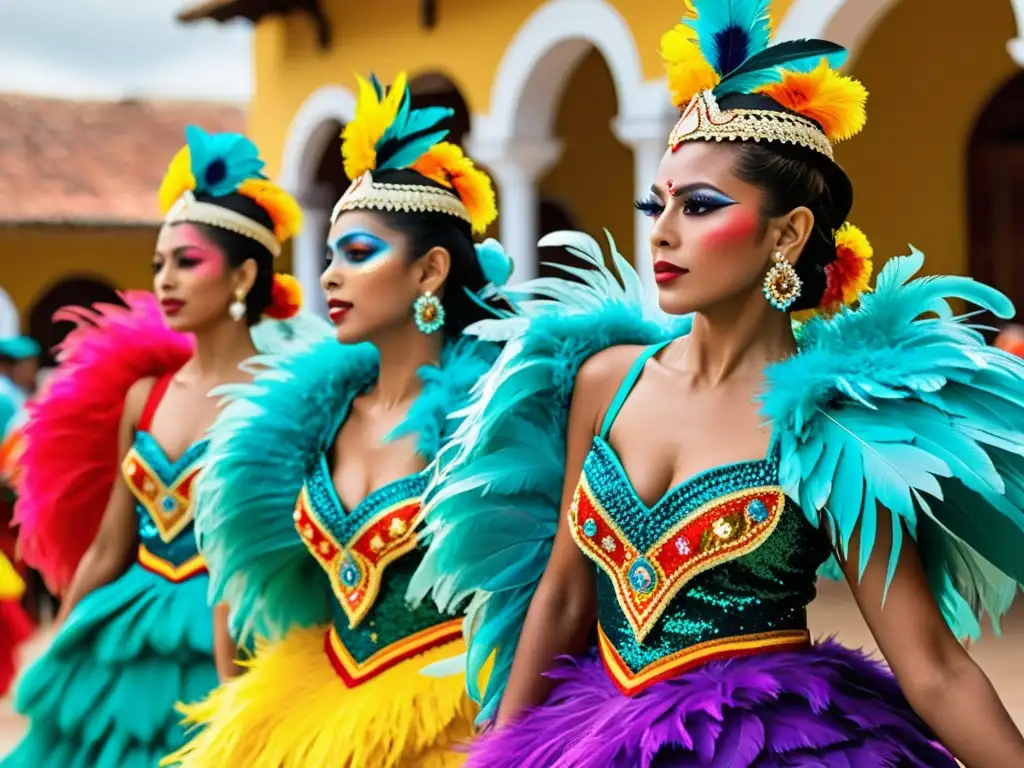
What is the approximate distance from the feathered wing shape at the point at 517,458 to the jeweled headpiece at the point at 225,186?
1875 millimetres

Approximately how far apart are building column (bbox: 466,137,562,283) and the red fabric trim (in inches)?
258

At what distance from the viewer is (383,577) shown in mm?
3191

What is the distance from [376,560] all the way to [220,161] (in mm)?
1701

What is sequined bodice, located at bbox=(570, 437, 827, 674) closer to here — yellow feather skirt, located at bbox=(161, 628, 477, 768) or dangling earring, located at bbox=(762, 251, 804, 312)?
dangling earring, located at bbox=(762, 251, 804, 312)

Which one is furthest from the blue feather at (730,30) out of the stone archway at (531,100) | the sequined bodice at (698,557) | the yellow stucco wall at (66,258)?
the yellow stucco wall at (66,258)

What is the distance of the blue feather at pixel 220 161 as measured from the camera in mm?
4438

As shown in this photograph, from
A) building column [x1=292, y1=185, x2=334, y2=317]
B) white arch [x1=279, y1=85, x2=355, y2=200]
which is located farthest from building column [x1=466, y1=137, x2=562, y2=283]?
building column [x1=292, y1=185, x2=334, y2=317]

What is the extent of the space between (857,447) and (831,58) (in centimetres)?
61

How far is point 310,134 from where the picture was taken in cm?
1410

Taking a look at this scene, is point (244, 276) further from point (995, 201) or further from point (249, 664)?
point (995, 201)

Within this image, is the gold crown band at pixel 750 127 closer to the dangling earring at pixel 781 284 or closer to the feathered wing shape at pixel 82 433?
the dangling earring at pixel 781 284

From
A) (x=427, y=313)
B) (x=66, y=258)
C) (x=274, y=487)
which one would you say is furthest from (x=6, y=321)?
(x=427, y=313)

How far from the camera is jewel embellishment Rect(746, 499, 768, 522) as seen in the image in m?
2.25

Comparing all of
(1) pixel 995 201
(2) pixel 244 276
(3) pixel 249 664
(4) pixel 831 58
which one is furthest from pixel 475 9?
(4) pixel 831 58
